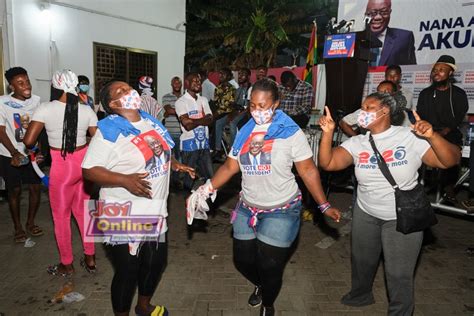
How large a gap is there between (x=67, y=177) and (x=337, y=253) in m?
3.49

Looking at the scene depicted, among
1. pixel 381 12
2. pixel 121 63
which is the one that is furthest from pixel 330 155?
pixel 121 63

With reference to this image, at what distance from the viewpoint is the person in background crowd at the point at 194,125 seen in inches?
227

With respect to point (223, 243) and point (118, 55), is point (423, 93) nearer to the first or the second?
point (223, 243)

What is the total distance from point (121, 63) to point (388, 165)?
10.7 meters

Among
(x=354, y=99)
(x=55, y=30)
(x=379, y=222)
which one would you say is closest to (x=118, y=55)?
(x=55, y=30)

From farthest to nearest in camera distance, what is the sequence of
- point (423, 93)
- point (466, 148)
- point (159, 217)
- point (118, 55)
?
point (118, 55), point (423, 93), point (466, 148), point (159, 217)

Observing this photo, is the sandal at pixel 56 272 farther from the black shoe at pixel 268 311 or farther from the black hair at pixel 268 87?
the black hair at pixel 268 87

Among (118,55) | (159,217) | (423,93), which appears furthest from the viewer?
(118,55)

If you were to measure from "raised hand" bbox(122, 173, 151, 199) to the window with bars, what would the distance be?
9.18m

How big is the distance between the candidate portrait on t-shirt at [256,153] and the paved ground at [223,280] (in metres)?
1.57

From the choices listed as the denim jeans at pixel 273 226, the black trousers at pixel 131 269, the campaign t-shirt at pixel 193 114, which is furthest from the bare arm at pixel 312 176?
the campaign t-shirt at pixel 193 114

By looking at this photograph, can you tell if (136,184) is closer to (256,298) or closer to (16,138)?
(256,298)

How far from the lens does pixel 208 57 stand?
22328mm

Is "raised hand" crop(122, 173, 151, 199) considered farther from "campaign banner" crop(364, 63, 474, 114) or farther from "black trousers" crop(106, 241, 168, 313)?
"campaign banner" crop(364, 63, 474, 114)
